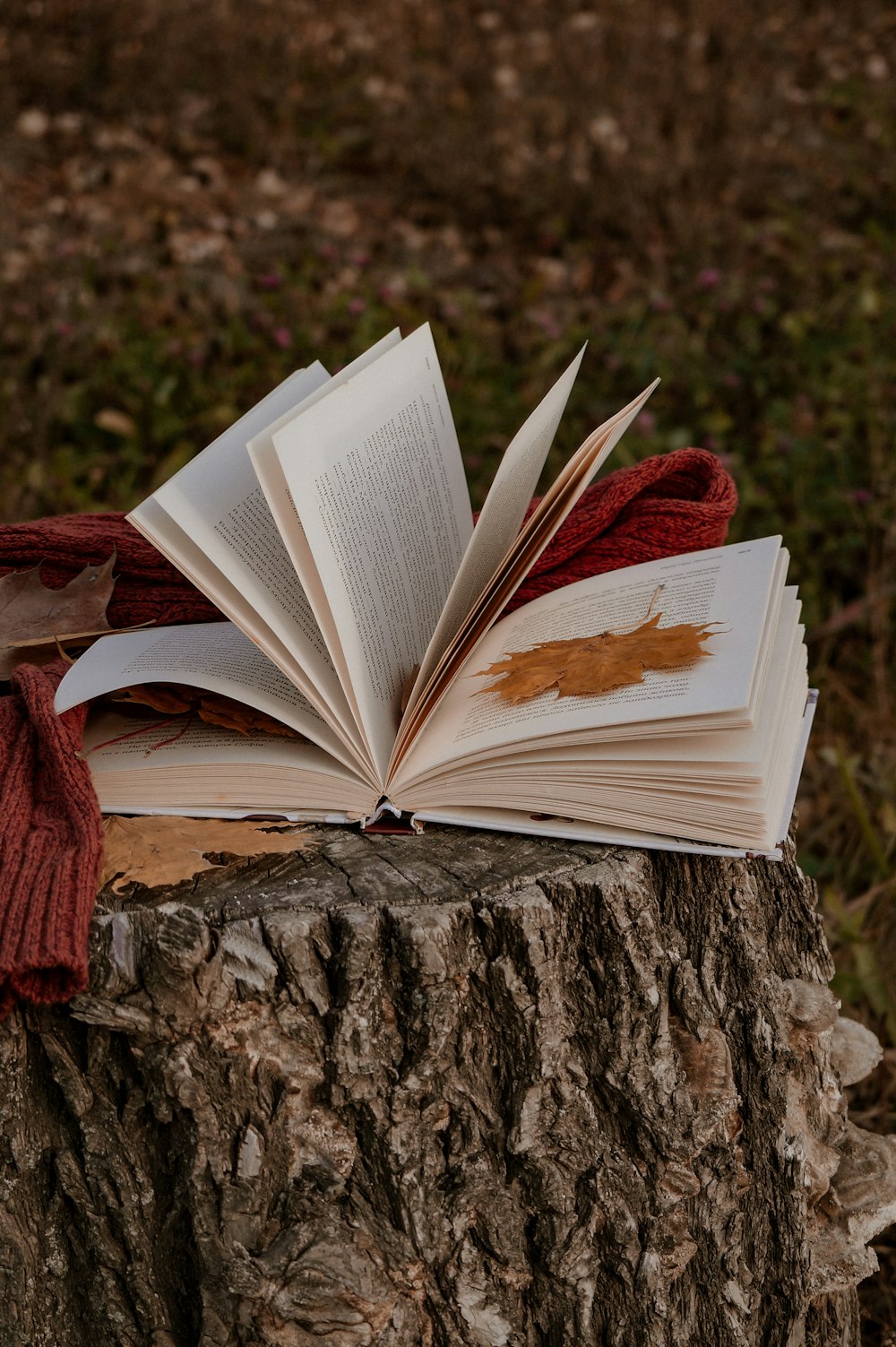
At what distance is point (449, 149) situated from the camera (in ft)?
17.4

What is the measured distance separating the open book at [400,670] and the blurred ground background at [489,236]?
1758 mm

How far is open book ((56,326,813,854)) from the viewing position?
125 centimetres

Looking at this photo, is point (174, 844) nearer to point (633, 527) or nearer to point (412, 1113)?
point (412, 1113)

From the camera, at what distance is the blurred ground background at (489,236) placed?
3949 millimetres

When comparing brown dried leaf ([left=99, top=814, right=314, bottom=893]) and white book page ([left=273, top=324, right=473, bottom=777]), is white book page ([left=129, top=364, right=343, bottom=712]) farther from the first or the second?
brown dried leaf ([left=99, top=814, right=314, bottom=893])

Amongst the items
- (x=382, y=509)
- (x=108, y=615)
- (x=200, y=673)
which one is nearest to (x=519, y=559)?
(x=382, y=509)

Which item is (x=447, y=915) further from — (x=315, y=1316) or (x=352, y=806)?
(x=315, y=1316)

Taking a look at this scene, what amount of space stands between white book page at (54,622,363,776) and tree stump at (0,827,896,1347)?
15 cm

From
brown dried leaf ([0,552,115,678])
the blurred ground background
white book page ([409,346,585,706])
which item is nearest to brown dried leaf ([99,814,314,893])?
white book page ([409,346,585,706])

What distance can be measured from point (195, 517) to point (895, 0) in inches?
256

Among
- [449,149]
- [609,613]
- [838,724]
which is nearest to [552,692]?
[609,613]

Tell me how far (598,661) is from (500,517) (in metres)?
0.20

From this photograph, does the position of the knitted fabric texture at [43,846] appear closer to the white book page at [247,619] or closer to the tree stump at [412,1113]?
the tree stump at [412,1113]

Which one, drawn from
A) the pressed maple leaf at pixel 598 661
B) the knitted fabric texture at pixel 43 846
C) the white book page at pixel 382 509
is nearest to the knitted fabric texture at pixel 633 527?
the white book page at pixel 382 509
